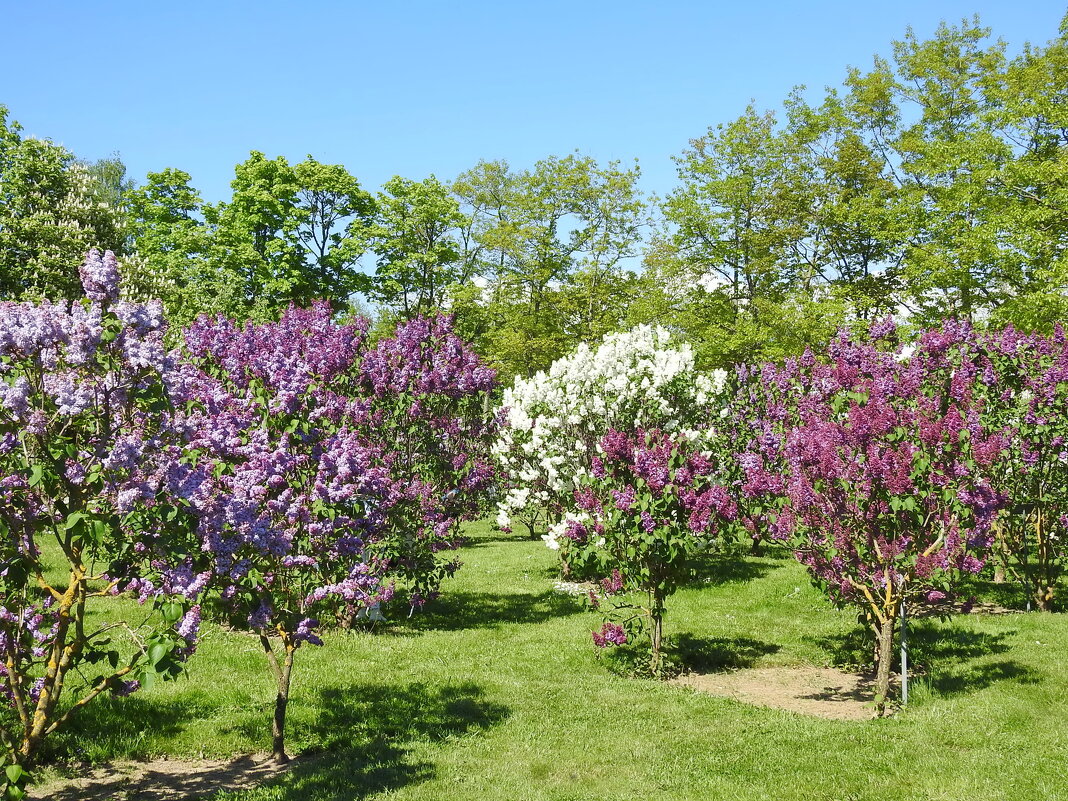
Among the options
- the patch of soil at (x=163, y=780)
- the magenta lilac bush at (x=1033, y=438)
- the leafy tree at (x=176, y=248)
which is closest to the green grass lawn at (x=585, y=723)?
the patch of soil at (x=163, y=780)

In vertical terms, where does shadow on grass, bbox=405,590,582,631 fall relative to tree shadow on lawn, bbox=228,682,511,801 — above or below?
above

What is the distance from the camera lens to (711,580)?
1698 cm

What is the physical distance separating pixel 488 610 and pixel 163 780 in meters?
8.05

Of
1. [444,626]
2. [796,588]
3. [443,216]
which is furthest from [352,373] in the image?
[443,216]

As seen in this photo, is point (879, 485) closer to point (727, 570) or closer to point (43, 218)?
point (727, 570)

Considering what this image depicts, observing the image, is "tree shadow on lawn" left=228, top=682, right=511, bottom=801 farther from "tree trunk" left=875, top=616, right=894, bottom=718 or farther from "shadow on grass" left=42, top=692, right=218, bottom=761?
"tree trunk" left=875, top=616, right=894, bottom=718

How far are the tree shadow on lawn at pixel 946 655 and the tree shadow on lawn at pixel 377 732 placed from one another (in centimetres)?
518

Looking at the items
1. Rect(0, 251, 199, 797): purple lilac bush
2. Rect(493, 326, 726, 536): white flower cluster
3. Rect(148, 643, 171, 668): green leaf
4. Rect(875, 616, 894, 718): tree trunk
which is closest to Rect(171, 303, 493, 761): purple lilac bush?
Rect(0, 251, 199, 797): purple lilac bush

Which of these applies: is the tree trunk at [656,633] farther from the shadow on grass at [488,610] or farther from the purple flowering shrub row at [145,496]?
the purple flowering shrub row at [145,496]

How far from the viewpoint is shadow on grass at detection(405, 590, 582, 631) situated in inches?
539

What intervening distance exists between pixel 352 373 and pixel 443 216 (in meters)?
30.6

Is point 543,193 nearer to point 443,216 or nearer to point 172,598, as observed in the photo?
point 443,216

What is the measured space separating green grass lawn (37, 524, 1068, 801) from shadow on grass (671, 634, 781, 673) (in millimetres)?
55

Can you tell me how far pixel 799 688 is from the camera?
10.2 meters
